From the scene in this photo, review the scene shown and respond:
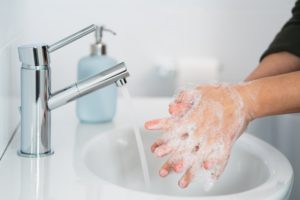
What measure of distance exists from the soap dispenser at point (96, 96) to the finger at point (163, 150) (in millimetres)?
333

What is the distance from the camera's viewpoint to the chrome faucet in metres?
0.87

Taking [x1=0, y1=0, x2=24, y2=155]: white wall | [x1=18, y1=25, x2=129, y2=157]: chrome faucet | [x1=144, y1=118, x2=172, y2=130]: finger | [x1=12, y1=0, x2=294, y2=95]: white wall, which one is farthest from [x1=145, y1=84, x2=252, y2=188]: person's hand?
[x1=12, y1=0, x2=294, y2=95]: white wall

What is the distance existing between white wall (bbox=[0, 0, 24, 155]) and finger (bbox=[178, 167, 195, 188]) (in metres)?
0.33

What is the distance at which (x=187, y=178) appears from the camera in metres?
0.84

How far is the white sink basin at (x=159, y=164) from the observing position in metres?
0.99

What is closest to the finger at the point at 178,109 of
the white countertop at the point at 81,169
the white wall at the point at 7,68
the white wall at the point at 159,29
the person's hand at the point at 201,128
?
the person's hand at the point at 201,128

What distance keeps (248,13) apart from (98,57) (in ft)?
1.83

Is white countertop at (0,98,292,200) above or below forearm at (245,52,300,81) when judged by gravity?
below

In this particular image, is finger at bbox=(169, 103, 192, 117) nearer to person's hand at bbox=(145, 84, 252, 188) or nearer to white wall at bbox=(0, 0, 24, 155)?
person's hand at bbox=(145, 84, 252, 188)

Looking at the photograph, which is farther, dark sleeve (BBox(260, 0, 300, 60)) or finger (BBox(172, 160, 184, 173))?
dark sleeve (BBox(260, 0, 300, 60))

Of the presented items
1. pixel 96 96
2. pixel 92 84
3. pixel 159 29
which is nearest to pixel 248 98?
pixel 92 84

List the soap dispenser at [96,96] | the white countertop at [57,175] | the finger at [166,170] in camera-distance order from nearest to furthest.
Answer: the white countertop at [57,175], the finger at [166,170], the soap dispenser at [96,96]

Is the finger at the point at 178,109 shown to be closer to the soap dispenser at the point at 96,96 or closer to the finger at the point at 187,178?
the finger at the point at 187,178

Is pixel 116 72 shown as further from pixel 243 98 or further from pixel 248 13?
pixel 248 13
